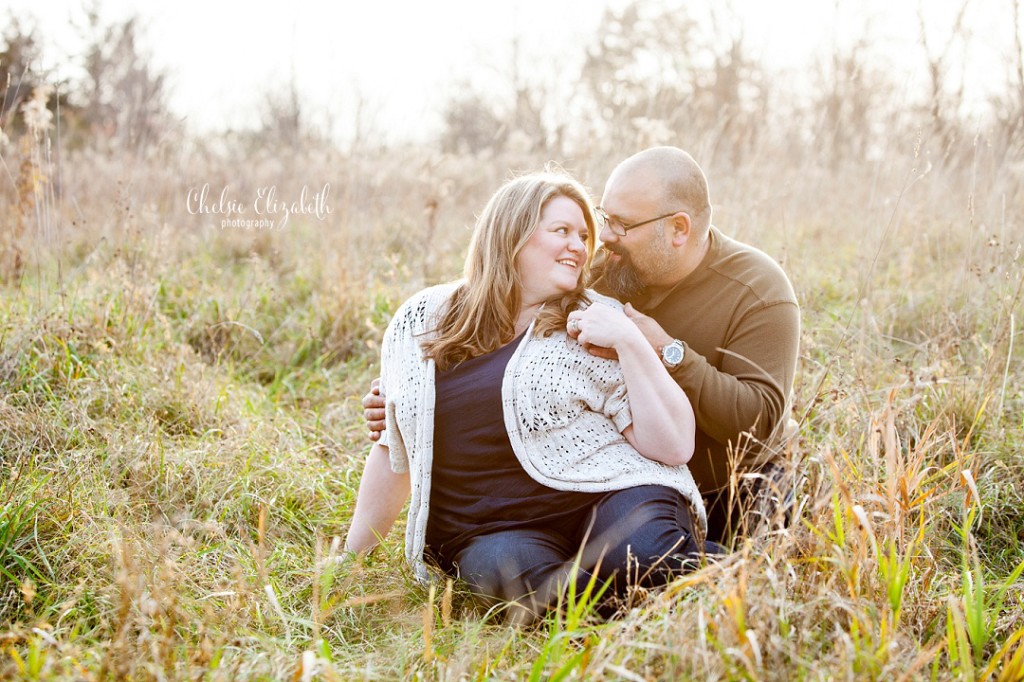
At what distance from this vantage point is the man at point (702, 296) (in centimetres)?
241

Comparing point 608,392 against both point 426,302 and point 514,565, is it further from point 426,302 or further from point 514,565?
point 426,302

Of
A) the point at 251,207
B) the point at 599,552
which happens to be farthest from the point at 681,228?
the point at 251,207

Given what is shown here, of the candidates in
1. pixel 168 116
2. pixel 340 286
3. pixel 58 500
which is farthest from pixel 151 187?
pixel 58 500

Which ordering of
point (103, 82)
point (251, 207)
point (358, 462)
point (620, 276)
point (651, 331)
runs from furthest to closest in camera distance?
1. point (103, 82)
2. point (251, 207)
3. point (358, 462)
4. point (620, 276)
5. point (651, 331)

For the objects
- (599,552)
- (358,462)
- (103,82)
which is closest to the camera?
(599,552)

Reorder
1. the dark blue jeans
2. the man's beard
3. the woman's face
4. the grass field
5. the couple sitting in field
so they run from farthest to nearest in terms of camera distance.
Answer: the man's beard → the woman's face → the couple sitting in field → the dark blue jeans → the grass field

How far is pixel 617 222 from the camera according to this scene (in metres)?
2.59

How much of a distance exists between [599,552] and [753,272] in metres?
1.00

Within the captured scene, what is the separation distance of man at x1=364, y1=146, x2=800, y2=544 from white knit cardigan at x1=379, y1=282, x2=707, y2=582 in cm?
19

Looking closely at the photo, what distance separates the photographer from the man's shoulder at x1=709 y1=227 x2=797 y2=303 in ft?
8.14

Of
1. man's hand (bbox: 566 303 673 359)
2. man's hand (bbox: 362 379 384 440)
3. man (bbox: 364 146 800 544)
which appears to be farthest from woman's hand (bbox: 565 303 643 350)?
man's hand (bbox: 362 379 384 440)

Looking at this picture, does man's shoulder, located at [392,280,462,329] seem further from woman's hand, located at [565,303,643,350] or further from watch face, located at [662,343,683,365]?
watch face, located at [662,343,683,365]

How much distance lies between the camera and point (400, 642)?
1966 millimetres

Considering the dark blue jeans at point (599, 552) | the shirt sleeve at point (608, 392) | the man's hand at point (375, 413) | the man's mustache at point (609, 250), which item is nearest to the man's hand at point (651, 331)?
the shirt sleeve at point (608, 392)
